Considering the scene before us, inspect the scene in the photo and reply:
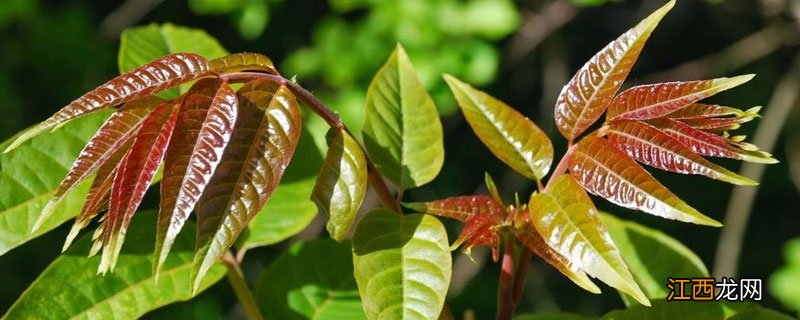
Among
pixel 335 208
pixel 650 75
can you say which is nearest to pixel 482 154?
pixel 650 75

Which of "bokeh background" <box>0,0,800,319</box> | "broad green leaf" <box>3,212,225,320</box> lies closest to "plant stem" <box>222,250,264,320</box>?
"broad green leaf" <box>3,212,225,320</box>

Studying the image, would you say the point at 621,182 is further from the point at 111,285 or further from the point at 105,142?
the point at 111,285

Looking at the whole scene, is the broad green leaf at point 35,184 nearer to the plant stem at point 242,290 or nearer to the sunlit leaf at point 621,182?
the plant stem at point 242,290

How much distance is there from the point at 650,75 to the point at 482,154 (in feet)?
2.68

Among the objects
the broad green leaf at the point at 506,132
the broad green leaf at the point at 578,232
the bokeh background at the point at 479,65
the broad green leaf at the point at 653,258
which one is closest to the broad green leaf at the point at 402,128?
the broad green leaf at the point at 506,132

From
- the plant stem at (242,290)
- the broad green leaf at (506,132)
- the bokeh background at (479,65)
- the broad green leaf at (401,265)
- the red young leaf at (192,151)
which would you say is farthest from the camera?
the bokeh background at (479,65)

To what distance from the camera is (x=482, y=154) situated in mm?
4125

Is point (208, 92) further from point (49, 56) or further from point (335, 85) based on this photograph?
point (49, 56)

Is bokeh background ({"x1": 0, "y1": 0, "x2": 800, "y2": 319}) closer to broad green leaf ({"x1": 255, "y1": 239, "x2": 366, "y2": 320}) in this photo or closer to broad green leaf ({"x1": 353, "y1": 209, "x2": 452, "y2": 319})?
broad green leaf ({"x1": 255, "y1": 239, "x2": 366, "y2": 320})

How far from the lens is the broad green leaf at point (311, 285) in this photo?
1.00 meters

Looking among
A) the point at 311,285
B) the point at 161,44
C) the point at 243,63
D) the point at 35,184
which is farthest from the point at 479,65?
the point at 243,63

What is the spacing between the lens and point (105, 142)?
71 centimetres

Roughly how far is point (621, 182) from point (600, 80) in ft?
0.32

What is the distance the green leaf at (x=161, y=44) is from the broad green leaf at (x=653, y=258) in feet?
1.78
